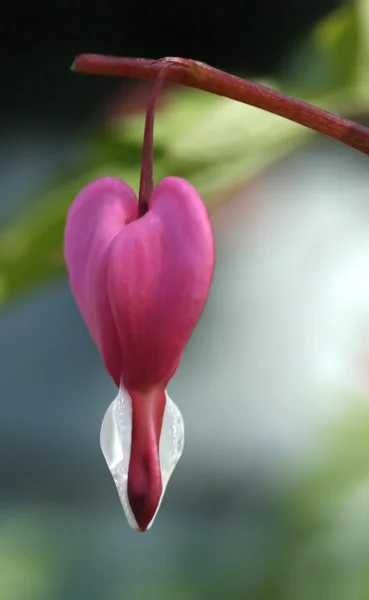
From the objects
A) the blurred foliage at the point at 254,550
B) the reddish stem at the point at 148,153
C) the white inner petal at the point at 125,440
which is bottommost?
the blurred foliage at the point at 254,550

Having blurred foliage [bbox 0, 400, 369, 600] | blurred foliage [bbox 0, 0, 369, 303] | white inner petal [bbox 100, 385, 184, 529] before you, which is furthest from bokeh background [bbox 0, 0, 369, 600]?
white inner petal [bbox 100, 385, 184, 529]

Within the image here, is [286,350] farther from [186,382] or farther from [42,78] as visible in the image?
[42,78]

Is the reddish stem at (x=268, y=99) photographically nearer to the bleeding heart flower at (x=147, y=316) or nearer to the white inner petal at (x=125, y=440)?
the bleeding heart flower at (x=147, y=316)

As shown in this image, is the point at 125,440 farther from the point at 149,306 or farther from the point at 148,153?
the point at 148,153

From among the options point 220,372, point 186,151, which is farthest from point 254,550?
point 186,151

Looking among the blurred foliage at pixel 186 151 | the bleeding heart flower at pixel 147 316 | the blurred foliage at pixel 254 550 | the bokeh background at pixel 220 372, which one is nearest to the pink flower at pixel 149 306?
the bleeding heart flower at pixel 147 316

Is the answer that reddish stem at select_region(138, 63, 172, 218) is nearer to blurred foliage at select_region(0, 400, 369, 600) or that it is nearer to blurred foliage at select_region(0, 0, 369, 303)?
blurred foliage at select_region(0, 0, 369, 303)
